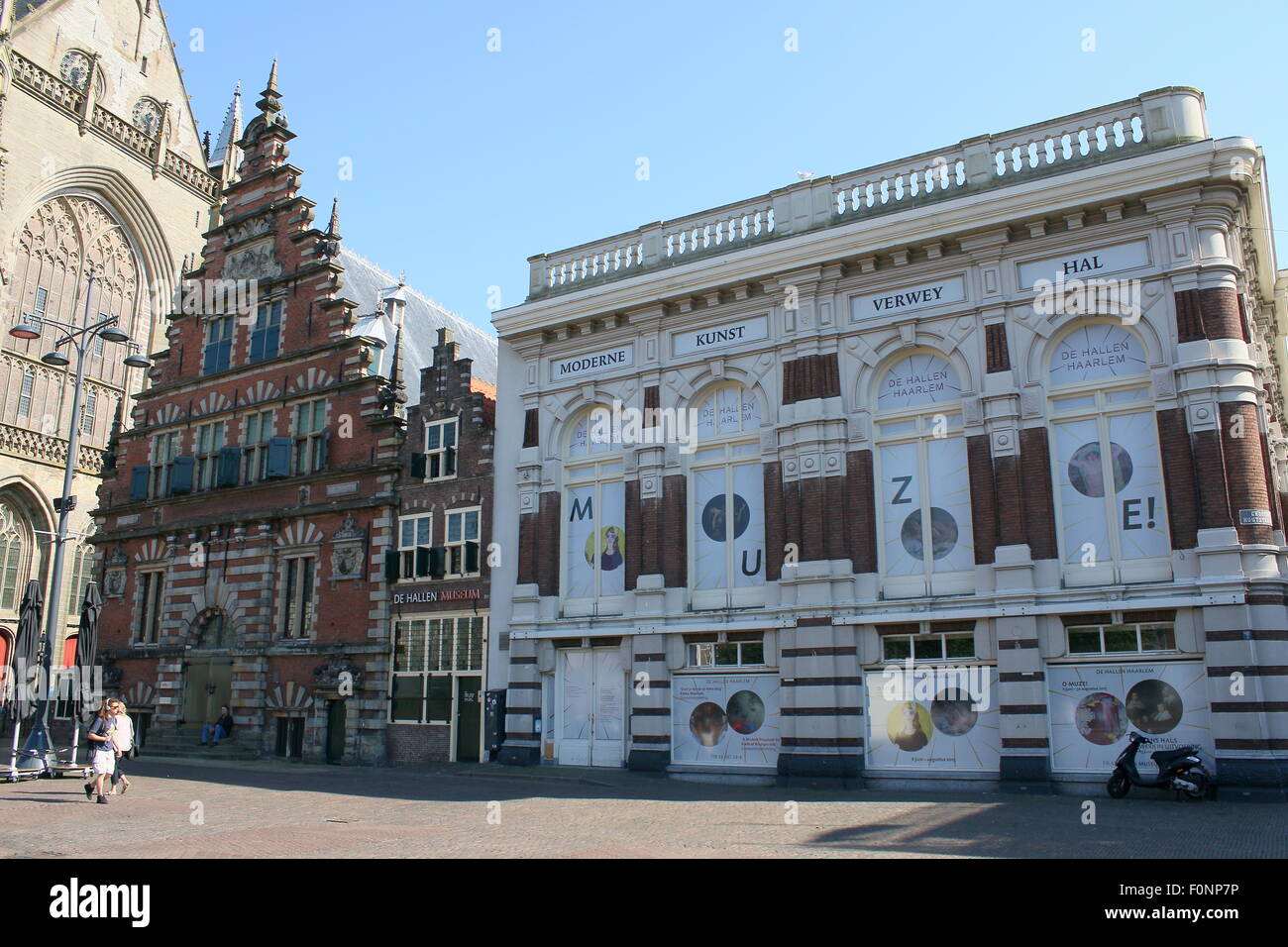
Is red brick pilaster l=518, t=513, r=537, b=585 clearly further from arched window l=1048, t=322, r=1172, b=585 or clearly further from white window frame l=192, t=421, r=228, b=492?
white window frame l=192, t=421, r=228, b=492

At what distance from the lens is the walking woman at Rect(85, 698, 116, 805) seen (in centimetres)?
1845

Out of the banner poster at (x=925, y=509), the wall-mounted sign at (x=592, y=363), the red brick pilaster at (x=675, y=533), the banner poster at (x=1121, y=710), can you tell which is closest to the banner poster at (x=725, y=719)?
the red brick pilaster at (x=675, y=533)

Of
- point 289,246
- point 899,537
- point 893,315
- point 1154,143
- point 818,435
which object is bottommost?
point 899,537

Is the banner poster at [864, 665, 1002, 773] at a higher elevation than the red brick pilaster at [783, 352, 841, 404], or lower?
lower

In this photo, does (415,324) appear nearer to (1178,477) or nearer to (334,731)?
(334,731)

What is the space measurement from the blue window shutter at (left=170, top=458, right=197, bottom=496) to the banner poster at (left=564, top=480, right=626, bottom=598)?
16740mm

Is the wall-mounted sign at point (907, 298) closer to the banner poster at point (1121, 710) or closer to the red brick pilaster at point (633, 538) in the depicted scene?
the red brick pilaster at point (633, 538)

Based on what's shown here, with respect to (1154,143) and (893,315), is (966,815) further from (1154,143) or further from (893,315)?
(1154,143)

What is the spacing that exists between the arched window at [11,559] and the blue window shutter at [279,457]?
2553cm

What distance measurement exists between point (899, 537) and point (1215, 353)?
7.41 meters

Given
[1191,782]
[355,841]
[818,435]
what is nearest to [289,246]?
[818,435]

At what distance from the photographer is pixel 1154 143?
69.6 ft

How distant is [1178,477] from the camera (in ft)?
65.7

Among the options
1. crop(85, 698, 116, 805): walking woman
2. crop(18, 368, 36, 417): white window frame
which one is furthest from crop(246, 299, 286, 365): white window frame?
crop(18, 368, 36, 417): white window frame
